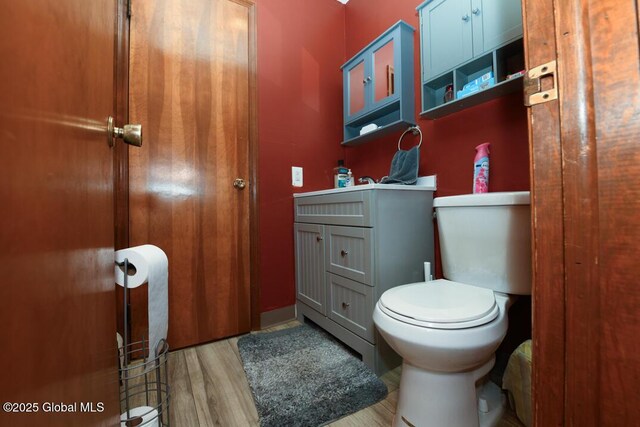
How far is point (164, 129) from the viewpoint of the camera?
144cm

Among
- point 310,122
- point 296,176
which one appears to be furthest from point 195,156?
point 310,122

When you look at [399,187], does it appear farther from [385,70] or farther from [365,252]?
[385,70]

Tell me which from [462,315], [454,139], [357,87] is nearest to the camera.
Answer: [462,315]

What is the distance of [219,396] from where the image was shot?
1076 millimetres

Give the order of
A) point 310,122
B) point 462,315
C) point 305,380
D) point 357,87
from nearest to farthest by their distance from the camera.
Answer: point 462,315 < point 305,380 < point 357,87 < point 310,122

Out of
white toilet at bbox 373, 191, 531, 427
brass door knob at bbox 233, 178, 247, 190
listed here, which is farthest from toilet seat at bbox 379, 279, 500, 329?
brass door knob at bbox 233, 178, 247, 190

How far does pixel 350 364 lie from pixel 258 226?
3.15 ft

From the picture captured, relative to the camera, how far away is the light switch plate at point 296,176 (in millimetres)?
1863

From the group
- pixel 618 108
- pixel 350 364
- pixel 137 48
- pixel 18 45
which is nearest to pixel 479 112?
pixel 618 108

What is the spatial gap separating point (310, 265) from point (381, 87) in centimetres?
121

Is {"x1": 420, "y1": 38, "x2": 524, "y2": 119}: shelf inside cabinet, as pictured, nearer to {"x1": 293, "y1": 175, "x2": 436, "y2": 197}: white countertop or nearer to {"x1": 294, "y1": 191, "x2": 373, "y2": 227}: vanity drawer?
{"x1": 293, "y1": 175, "x2": 436, "y2": 197}: white countertop

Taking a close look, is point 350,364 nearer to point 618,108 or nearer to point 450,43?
point 618,108

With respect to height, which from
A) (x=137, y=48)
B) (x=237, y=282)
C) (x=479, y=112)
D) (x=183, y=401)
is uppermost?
(x=137, y=48)

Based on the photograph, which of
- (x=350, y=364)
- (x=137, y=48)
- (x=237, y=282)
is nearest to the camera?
(x=350, y=364)
